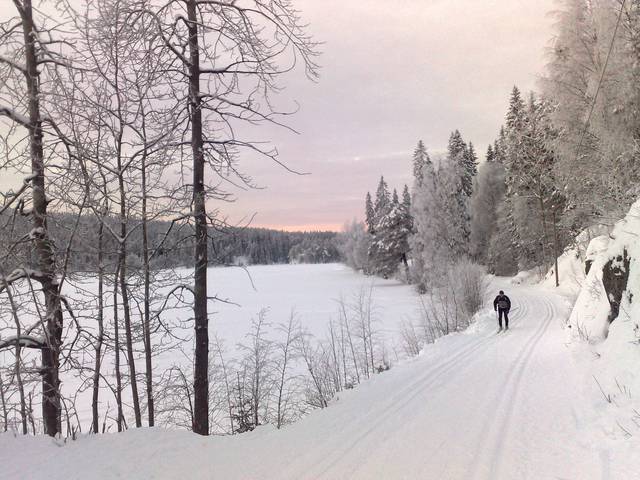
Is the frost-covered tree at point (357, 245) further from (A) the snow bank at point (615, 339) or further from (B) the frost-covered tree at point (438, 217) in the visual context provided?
(A) the snow bank at point (615, 339)

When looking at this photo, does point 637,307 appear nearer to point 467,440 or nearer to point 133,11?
point 467,440

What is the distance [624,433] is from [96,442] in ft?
19.3

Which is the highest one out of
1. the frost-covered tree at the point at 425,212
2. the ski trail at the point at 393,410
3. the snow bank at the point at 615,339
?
the frost-covered tree at the point at 425,212

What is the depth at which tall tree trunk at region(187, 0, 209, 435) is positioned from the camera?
20.0 feet

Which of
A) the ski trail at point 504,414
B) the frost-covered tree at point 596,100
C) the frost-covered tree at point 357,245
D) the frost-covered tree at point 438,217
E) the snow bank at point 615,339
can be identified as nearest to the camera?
→ the ski trail at point 504,414

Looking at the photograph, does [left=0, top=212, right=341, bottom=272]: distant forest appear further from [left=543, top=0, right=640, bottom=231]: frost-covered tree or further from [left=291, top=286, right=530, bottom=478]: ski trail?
[left=543, top=0, right=640, bottom=231]: frost-covered tree

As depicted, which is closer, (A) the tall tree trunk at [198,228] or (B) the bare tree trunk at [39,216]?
(B) the bare tree trunk at [39,216]

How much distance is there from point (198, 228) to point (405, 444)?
4.09m

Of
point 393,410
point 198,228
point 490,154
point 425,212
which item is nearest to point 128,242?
point 198,228

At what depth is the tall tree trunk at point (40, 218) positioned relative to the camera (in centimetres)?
500

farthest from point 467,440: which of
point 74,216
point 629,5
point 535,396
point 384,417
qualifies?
point 629,5

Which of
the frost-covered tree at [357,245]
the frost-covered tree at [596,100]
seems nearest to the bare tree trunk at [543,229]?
the frost-covered tree at [596,100]

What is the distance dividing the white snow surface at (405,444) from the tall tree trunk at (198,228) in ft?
3.72

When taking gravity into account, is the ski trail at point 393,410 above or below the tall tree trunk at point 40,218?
below
